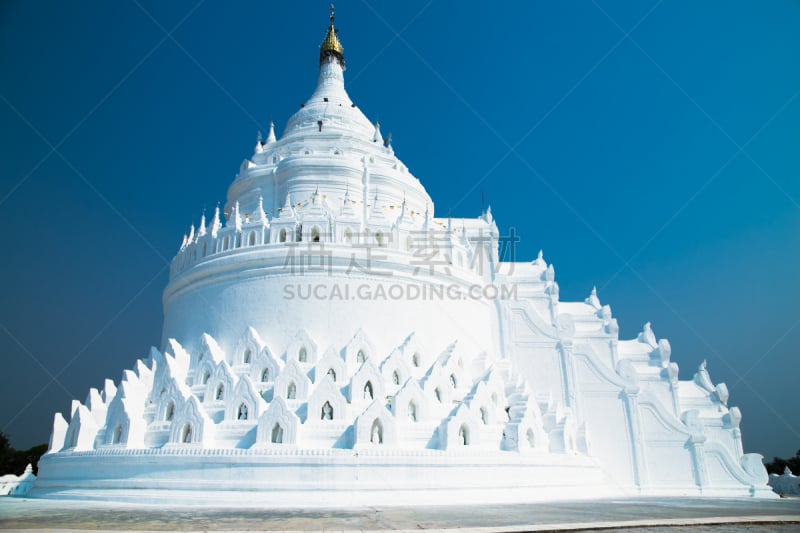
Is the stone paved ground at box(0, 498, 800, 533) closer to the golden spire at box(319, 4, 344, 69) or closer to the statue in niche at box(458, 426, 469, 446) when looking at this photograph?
the statue in niche at box(458, 426, 469, 446)

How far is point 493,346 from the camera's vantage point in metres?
28.2

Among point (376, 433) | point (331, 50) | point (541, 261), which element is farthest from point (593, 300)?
point (331, 50)

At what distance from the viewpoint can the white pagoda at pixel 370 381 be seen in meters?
18.2

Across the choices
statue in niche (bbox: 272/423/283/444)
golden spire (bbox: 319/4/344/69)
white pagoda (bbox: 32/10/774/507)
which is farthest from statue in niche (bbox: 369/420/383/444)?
golden spire (bbox: 319/4/344/69)

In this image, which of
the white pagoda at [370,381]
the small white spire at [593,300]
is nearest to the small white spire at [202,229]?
the white pagoda at [370,381]

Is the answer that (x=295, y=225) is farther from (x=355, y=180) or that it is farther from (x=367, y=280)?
(x=355, y=180)

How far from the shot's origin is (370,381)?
20359 millimetres

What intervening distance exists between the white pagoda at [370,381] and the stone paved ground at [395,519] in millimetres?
3142

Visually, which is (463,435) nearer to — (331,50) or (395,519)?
(395,519)

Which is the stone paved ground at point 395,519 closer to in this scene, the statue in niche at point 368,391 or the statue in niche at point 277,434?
the statue in niche at point 277,434

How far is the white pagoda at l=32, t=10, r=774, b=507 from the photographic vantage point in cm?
1816

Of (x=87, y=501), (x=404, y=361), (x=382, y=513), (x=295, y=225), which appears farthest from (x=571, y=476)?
(x=87, y=501)

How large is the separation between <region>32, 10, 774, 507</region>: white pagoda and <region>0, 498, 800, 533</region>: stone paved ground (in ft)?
10.3

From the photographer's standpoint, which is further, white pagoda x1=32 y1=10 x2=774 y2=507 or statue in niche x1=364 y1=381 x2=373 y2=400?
statue in niche x1=364 y1=381 x2=373 y2=400
